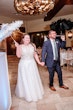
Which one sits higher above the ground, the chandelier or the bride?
the chandelier

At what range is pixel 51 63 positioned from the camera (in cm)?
387

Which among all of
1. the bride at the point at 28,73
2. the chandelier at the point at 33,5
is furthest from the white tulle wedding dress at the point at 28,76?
the chandelier at the point at 33,5

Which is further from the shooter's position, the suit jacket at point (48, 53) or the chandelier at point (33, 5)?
the chandelier at point (33, 5)

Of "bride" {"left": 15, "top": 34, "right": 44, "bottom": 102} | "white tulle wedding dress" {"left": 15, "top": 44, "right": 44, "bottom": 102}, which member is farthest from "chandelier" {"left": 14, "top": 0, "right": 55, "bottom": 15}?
"white tulle wedding dress" {"left": 15, "top": 44, "right": 44, "bottom": 102}

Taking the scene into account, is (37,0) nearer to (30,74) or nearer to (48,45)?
(48,45)

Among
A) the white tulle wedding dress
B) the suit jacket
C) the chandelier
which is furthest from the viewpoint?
the chandelier

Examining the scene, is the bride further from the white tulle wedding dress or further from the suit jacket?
the suit jacket

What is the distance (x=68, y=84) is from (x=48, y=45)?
138 cm

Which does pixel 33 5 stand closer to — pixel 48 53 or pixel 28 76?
pixel 48 53

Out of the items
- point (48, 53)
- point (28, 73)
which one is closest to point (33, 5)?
point (48, 53)

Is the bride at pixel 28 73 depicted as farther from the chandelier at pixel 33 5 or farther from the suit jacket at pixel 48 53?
the chandelier at pixel 33 5

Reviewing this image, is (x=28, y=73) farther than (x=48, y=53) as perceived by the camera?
No

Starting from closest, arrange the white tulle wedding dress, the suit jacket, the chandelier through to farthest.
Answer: the white tulle wedding dress
the suit jacket
the chandelier

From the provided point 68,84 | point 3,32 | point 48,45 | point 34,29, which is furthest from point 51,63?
point 34,29
